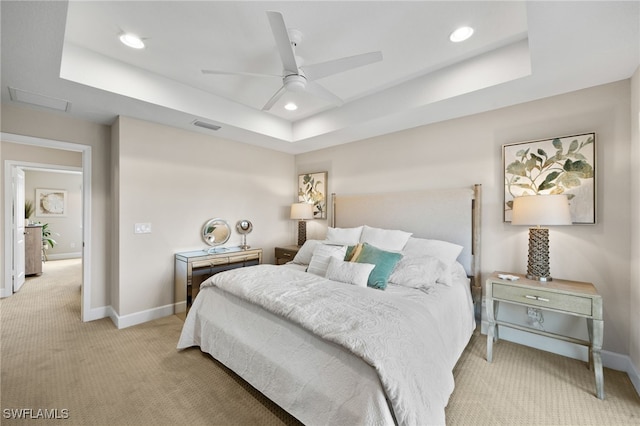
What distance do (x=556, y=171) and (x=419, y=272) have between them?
167cm

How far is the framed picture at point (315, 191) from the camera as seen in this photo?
4.61 meters

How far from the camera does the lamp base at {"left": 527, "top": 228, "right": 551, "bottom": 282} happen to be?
244cm

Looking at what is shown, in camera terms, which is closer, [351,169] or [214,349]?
[214,349]

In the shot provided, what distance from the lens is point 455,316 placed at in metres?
2.22

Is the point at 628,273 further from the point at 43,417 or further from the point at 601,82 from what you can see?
the point at 43,417

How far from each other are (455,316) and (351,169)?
2.66 meters

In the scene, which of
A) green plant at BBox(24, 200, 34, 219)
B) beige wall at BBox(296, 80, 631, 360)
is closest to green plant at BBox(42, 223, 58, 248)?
green plant at BBox(24, 200, 34, 219)

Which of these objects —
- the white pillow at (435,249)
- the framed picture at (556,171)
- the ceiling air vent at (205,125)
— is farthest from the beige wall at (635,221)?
the ceiling air vent at (205,125)

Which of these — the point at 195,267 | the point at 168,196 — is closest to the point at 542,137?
the point at 195,267

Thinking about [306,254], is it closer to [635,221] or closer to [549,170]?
[549,170]

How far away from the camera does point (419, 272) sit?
2502 millimetres

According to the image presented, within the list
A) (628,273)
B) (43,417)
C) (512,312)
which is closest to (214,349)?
(43,417)

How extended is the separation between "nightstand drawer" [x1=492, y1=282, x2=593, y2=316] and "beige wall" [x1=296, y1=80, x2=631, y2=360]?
0.60 m
